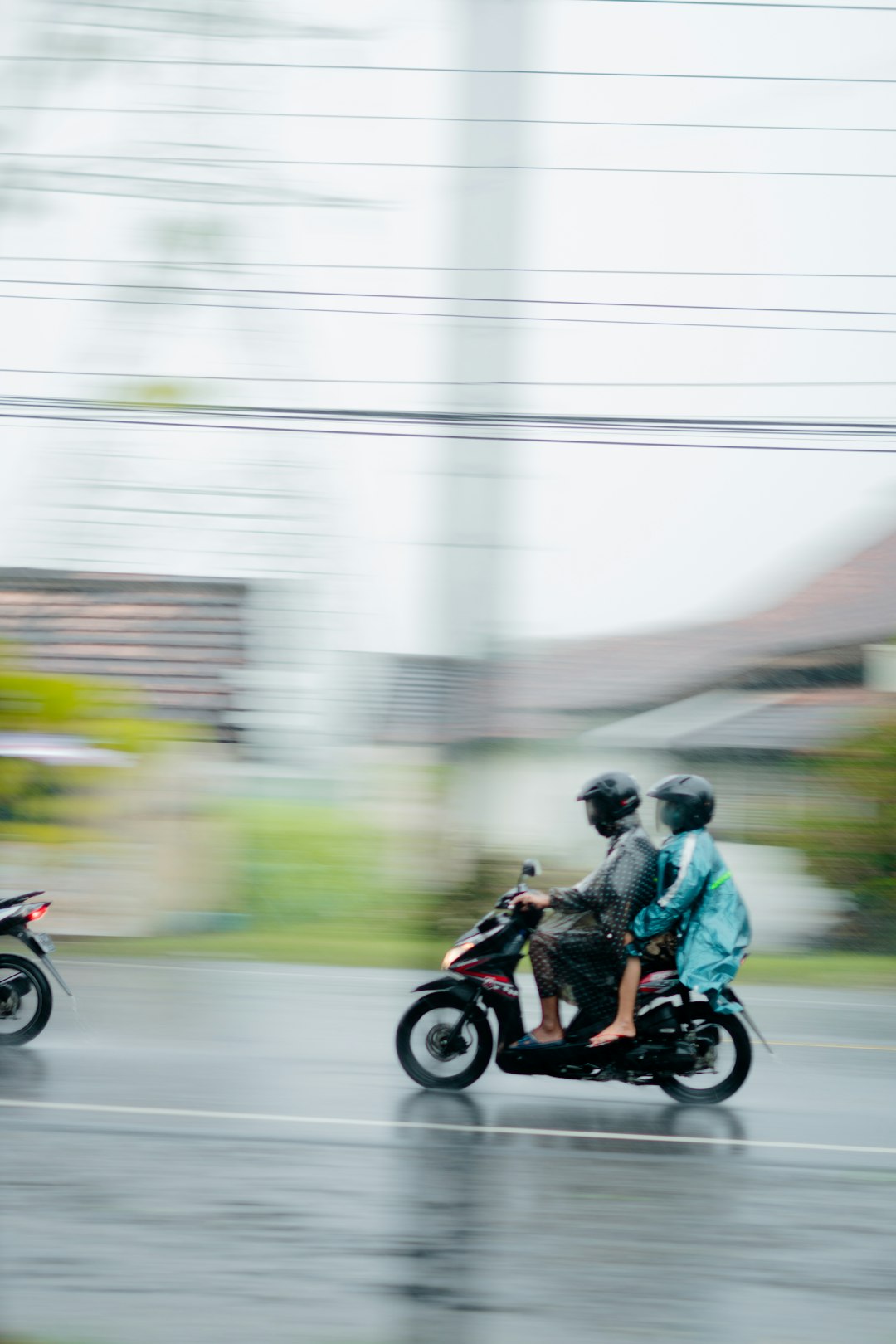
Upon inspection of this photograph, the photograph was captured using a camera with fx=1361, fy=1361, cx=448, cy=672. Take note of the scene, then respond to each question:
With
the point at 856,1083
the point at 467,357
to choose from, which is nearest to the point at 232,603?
the point at 467,357

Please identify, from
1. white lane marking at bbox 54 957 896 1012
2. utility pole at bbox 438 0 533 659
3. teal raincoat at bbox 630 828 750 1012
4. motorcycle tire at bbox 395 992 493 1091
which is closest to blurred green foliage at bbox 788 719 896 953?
white lane marking at bbox 54 957 896 1012

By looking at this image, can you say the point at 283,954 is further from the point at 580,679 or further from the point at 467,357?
the point at 467,357

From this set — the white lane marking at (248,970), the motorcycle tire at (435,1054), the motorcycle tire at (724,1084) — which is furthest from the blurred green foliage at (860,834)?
the motorcycle tire at (435,1054)

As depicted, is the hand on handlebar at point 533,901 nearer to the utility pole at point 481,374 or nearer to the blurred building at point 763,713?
the blurred building at point 763,713

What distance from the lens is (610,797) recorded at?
18.7 feet

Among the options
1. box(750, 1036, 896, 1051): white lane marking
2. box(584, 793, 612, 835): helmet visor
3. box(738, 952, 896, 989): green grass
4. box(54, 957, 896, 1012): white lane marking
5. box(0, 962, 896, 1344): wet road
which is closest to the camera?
box(0, 962, 896, 1344): wet road

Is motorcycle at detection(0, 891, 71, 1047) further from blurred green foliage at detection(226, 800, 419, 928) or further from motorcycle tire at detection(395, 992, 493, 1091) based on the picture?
blurred green foliage at detection(226, 800, 419, 928)

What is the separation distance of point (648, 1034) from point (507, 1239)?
1858mm

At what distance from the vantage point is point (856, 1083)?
250 inches

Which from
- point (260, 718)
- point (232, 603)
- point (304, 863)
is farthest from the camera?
point (304, 863)

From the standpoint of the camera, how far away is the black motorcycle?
5539 millimetres

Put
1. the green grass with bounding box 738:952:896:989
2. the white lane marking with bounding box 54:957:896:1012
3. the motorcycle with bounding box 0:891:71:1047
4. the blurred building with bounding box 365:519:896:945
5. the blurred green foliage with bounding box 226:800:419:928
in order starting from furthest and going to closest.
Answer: the green grass with bounding box 738:952:896:989 → the blurred building with bounding box 365:519:896:945 → the white lane marking with bounding box 54:957:896:1012 → the motorcycle with bounding box 0:891:71:1047 → the blurred green foliage with bounding box 226:800:419:928

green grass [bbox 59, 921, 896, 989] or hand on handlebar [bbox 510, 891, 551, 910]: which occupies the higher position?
hand on handlebar [bbox 510, 891, 551, 910]

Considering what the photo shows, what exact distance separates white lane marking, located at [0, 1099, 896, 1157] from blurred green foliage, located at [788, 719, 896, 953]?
4.54 metres
